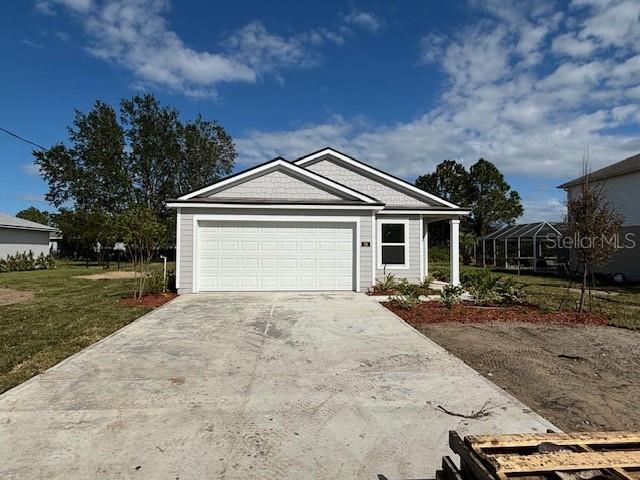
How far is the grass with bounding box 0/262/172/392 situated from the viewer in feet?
17.7

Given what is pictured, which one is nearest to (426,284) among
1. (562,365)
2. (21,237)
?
(562,365)

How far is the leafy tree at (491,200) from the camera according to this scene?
4053 cm

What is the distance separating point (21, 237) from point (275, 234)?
22839 mm

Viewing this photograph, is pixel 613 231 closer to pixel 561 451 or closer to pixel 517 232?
pixel 561 451

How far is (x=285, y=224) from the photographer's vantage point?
41.1 ft

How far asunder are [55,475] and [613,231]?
11.2 metres

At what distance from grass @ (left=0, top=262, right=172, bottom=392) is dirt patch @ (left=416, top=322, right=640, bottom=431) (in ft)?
19.1

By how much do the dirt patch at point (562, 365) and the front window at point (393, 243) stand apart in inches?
250

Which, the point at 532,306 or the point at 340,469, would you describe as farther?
the point at 532,306

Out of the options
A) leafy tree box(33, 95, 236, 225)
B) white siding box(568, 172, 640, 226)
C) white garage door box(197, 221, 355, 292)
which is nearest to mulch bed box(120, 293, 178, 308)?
white garage door box(197, 221, 355, 292)

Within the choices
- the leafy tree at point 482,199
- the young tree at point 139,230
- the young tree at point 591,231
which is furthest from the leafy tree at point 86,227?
the leafy tree at point 482,199

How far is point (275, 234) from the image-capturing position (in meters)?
12.4

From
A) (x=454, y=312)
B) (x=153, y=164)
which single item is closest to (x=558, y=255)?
(x=454, y=312)

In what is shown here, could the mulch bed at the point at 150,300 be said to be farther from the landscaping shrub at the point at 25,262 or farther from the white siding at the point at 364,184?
the landscaping shrub at the point at 25,262
